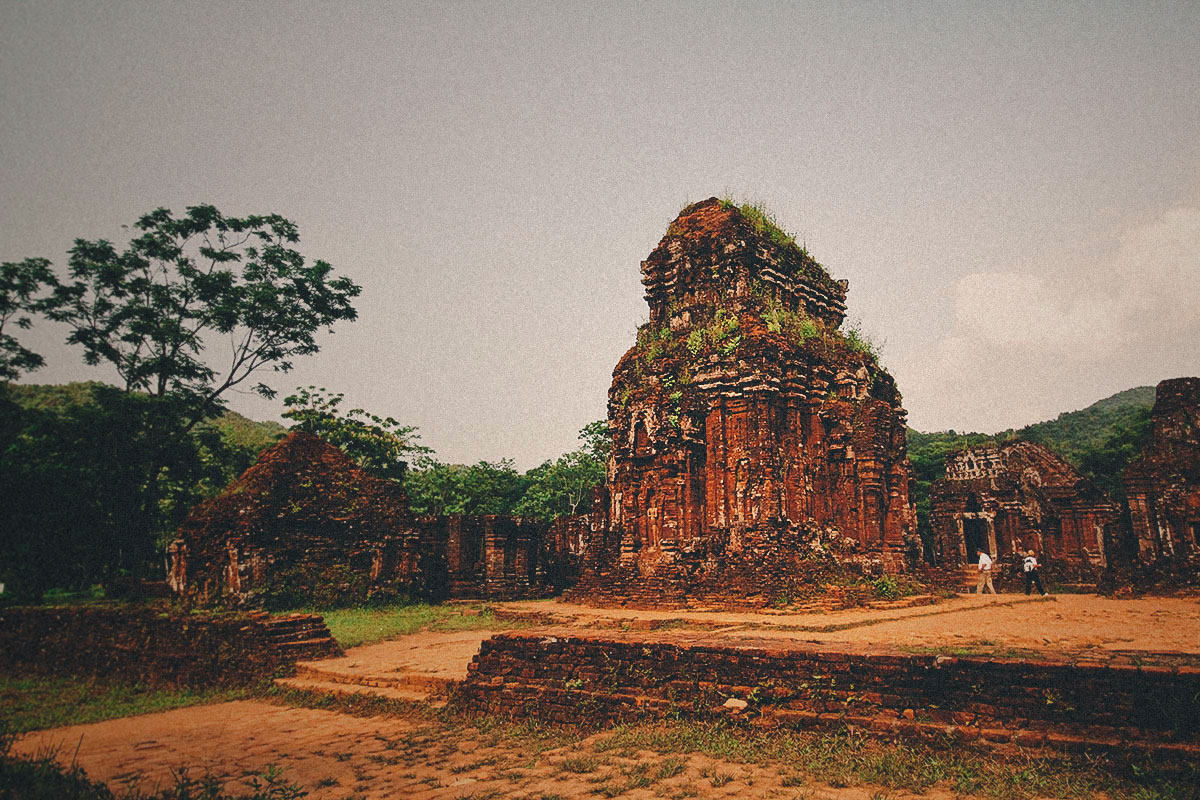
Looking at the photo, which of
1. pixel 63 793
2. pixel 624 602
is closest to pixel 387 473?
pixel 624 602

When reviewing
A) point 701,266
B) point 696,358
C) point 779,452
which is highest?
point 701,266

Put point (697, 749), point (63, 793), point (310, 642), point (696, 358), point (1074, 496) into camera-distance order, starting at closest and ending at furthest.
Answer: point (63, 793), point (697, 749), point (310, 642), point (696, 358), point (1074, 496)

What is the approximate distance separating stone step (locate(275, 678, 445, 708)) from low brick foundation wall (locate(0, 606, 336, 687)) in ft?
2.58

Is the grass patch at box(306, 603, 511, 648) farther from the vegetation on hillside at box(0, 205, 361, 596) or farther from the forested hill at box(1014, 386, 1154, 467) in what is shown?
the forested hill at box(1014, 386, 1154, 467)

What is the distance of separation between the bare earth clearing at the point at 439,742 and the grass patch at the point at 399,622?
1.09 metres

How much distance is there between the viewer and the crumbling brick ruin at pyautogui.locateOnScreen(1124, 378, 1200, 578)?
868 inches

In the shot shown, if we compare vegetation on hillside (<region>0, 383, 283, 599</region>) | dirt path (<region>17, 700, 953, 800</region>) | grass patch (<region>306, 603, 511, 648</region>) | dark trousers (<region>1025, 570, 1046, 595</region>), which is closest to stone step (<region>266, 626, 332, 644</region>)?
grass patch (<region>306, 603, 511, 648</region>)

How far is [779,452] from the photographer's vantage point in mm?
16125

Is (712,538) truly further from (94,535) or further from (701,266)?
(94,535)

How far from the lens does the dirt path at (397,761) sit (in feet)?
14.5

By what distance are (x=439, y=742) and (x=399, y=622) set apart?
9972 mm

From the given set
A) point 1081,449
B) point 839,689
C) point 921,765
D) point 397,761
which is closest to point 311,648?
point 397,761

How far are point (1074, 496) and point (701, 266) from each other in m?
16.7

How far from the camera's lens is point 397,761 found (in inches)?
212
